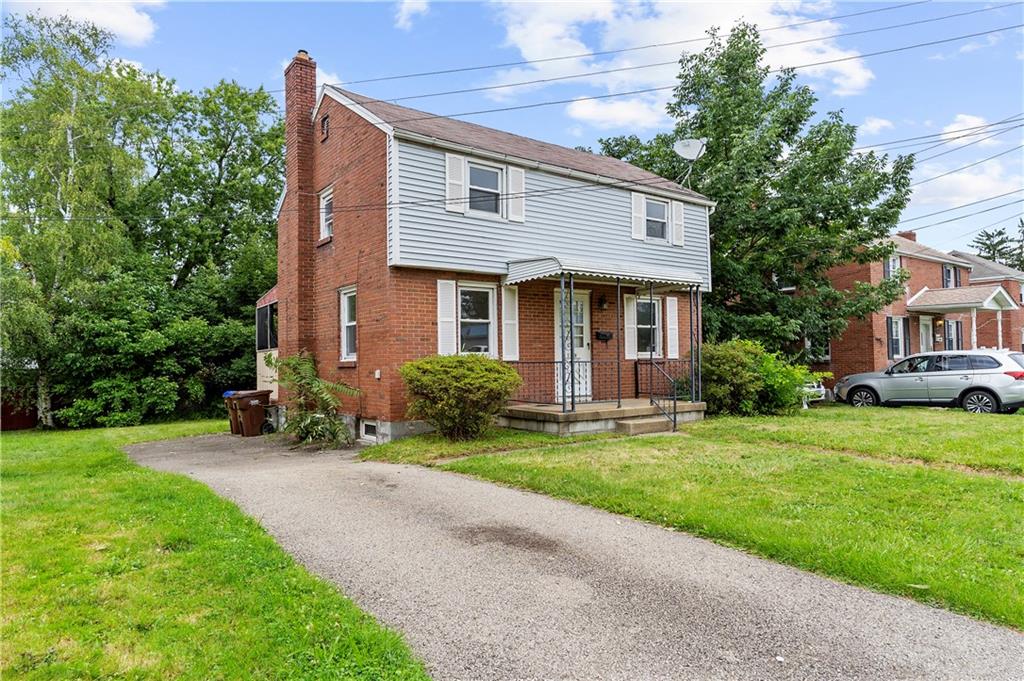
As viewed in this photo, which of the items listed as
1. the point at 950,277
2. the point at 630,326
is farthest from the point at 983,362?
the point at 950,277

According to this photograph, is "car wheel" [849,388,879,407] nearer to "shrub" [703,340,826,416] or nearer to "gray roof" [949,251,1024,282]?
"shrub" [703,340,826,416]

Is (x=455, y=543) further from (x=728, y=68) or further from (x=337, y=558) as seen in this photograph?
(x=728, y=68)

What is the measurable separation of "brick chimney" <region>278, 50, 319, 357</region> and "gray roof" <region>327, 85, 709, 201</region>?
51.7 inches

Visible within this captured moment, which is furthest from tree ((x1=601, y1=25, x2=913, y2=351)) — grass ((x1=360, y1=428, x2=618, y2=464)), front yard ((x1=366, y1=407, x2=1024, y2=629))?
grass ((x1=360, y1=428, x2=618, y2=464))

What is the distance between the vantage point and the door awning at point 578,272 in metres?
10.9

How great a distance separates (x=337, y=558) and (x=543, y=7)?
978cm

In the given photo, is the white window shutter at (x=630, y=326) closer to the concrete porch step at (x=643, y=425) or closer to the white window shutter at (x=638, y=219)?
the white window shutter at (x=638, y=219)

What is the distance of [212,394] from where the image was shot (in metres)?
20.7

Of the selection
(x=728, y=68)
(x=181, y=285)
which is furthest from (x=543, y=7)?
(x=181, y=285)

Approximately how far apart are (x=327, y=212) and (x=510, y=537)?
419 inches

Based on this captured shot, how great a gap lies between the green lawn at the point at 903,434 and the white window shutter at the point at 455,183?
6.37 metres

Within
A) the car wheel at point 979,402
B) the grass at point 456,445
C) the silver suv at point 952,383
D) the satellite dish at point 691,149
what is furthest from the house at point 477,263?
the car wheel at point 979,402

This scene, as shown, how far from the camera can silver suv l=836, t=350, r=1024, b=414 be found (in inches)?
579

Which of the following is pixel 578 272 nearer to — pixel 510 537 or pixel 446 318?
pixel 446 318
